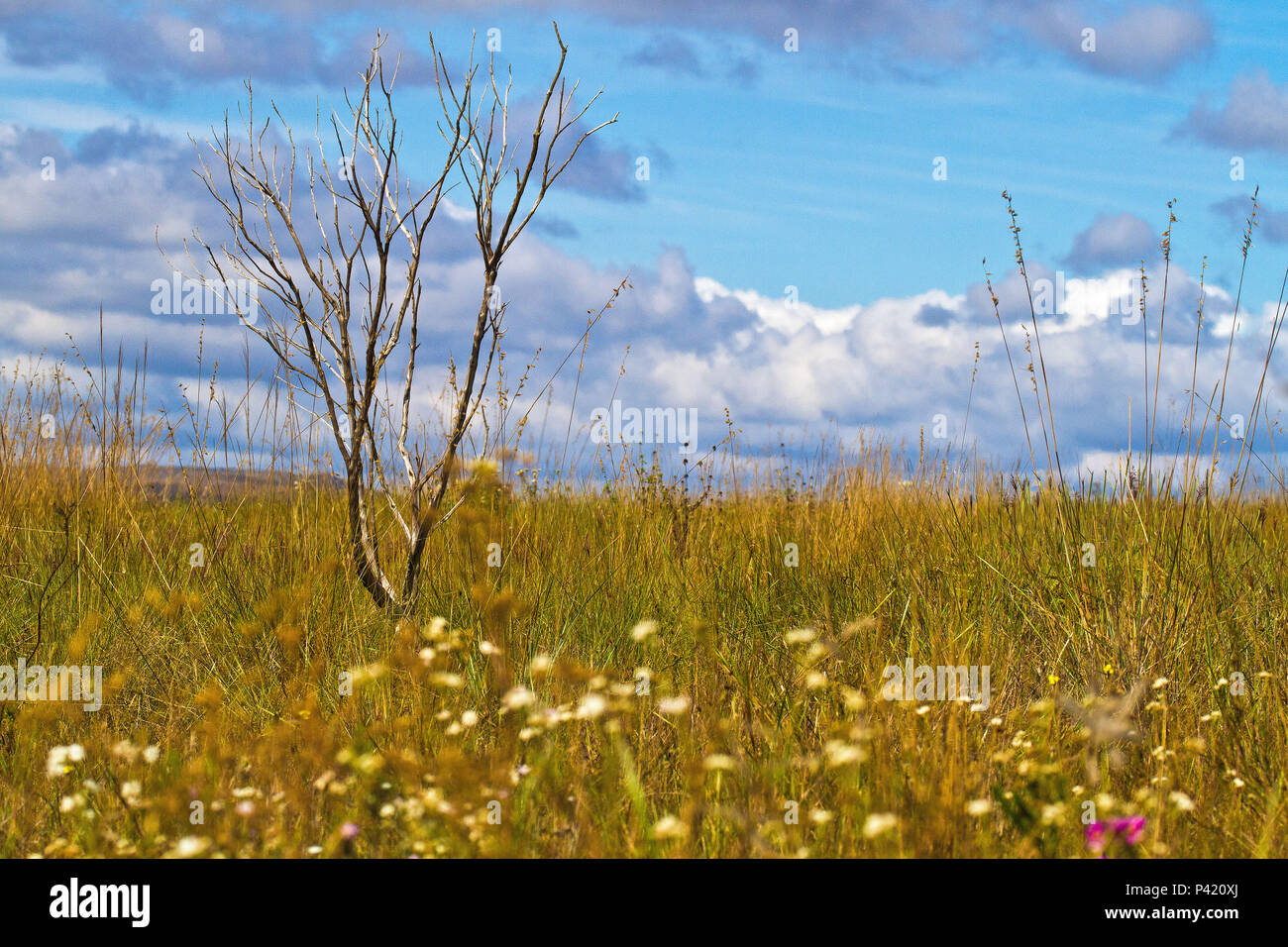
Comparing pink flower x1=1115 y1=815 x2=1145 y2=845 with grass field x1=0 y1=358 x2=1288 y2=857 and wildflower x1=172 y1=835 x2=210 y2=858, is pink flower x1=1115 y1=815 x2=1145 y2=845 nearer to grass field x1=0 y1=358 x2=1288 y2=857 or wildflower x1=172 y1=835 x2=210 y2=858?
grass field x1=0 y1=358 x2=1288 y2=857

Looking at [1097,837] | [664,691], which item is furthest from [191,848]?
[1097,837]

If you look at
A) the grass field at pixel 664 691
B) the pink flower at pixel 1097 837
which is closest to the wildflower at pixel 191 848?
the grass field at pixel 664 691

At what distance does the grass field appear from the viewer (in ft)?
6.68

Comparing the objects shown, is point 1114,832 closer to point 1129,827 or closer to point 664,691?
point 1129,827

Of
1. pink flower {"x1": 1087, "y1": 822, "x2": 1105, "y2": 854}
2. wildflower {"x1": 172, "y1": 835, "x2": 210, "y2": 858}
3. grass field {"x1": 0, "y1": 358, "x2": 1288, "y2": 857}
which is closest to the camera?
wildflower {"x1": 172, "y1": 835, "x2": 210, "y2": 858}

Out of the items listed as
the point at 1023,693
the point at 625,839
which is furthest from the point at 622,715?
the point at 1023,693

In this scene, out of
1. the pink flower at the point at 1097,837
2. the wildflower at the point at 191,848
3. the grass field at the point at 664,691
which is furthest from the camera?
the grass field at the point at 664,691

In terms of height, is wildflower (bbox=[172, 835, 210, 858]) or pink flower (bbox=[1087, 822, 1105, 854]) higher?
wildflower (bbox=[172, 835, 210, 858])

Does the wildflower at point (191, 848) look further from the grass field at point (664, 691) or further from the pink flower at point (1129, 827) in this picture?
the pink flower at point (1129, 827)

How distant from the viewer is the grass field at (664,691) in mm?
2037

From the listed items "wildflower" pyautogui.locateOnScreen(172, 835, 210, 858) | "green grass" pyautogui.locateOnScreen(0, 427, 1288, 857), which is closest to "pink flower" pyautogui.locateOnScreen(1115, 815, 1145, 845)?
"green grass" pyautogui.locateOnScreen(0, 427, 1288, 857)

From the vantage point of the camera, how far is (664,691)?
307 centimetres

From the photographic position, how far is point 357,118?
398 cm

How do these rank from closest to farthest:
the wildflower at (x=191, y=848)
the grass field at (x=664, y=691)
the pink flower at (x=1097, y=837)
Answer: the wildflower at (x=191, y=848)
the pink flower at (x=1097, y=837)
the grass field at (x=664, y=691)
